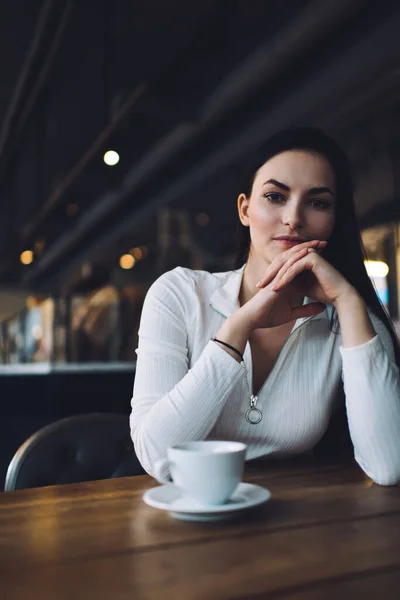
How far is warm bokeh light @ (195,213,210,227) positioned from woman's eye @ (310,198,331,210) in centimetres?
477

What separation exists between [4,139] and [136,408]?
217 inches

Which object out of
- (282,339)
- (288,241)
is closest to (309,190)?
(288,241)

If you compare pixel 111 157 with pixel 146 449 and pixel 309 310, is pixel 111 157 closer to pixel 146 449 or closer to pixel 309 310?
pixel 309 310

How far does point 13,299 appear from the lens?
1450 cm

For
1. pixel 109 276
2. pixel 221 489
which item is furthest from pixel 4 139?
pixel 221 489

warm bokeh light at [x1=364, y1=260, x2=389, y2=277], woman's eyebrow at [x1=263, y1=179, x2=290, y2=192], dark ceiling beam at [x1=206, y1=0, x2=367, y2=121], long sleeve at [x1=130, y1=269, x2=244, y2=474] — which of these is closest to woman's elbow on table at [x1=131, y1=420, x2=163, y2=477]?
long sleeve at [x1=130, y1=269, x2=244, y2=474]

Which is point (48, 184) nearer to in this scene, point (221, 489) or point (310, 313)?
point (310, 313)

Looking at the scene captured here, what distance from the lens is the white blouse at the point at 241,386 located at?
112cm

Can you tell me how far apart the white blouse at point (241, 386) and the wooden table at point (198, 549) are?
0.18m

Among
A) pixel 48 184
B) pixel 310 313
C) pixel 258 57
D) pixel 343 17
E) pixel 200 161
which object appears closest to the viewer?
pixel 310 313

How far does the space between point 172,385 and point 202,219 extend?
5113 millimetres

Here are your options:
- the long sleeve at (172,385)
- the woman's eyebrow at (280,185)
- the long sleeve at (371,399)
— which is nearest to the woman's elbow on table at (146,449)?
the long sleeve at (172,385)

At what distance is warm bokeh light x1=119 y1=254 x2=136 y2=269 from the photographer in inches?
337

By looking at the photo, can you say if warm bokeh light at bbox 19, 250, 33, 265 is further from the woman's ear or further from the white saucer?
the white saucer
